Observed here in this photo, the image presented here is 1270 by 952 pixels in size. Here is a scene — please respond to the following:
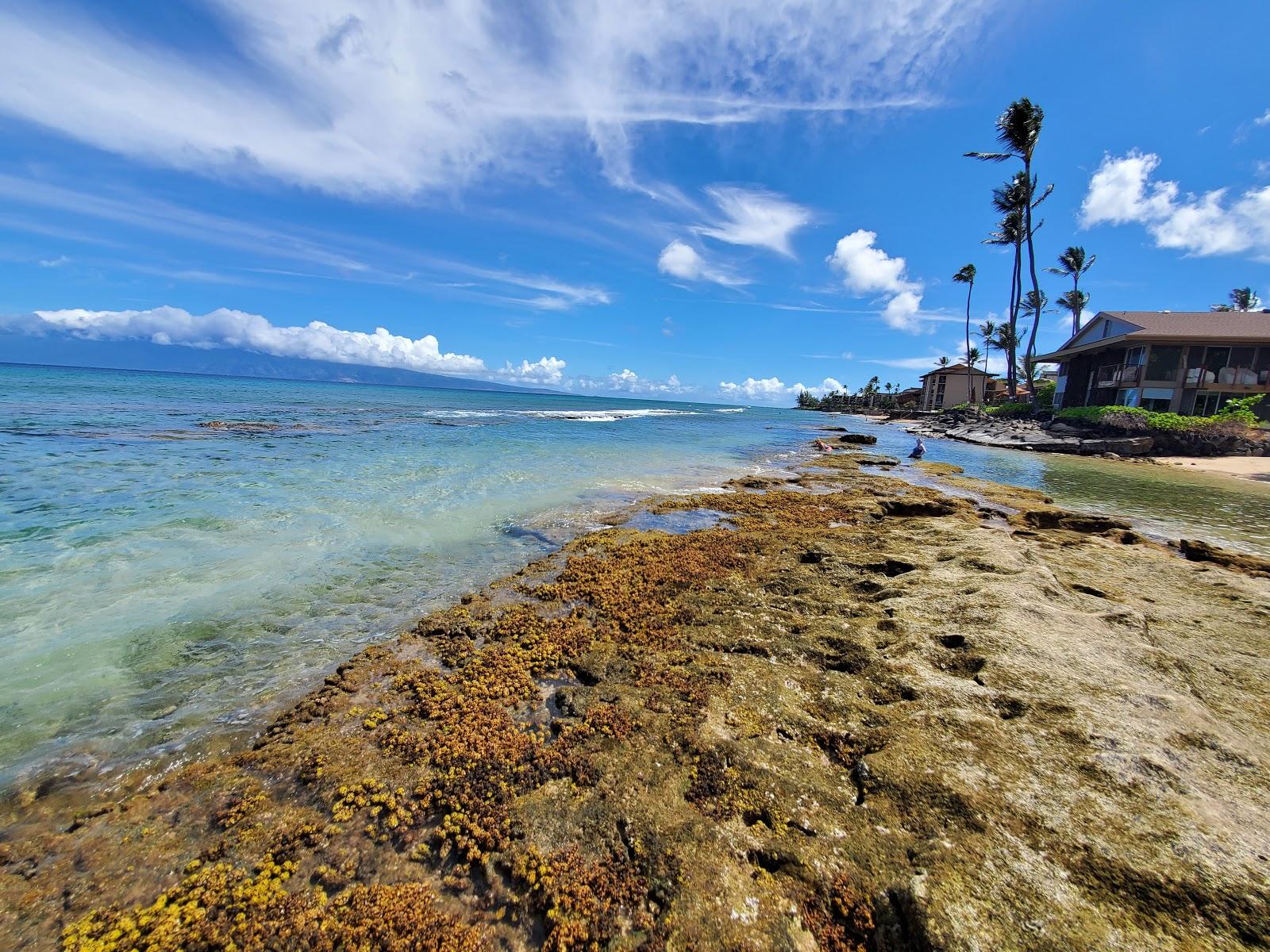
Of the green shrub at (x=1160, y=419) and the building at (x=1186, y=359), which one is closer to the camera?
the green shrub at (x=1160, y=419)

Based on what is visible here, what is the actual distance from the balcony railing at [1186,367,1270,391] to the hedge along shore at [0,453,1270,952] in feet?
159

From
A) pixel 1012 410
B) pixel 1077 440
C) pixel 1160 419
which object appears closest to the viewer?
pixel 1160 419

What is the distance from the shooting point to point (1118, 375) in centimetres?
4175

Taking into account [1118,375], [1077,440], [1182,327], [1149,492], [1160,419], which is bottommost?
[1149,492]

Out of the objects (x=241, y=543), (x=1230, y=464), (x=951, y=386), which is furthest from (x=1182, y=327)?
(x=241, y=543)

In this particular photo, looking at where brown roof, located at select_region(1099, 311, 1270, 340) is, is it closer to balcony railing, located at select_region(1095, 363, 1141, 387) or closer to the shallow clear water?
balcony railing, located at select_region(1095, 363, 1141, 387)

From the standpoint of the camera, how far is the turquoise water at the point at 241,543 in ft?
18.6

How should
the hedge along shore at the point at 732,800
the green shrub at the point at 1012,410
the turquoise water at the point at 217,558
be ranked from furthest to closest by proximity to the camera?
the green shrub at the point at 1012,410 < the turquoise water at the point at 217,558 < the hedge along shore at the point at 732,800

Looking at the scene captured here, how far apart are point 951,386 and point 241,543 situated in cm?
10542

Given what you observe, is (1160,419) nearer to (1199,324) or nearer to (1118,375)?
(1118,375)

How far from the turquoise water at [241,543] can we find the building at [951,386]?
2723 inches

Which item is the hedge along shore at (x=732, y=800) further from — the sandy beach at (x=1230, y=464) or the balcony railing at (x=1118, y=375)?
the balcony railing at (x=1118, y=375)

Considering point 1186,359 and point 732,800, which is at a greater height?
point 1186,359

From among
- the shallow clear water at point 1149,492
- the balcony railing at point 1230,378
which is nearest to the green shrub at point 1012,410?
the balcony railing at point 1230,378
